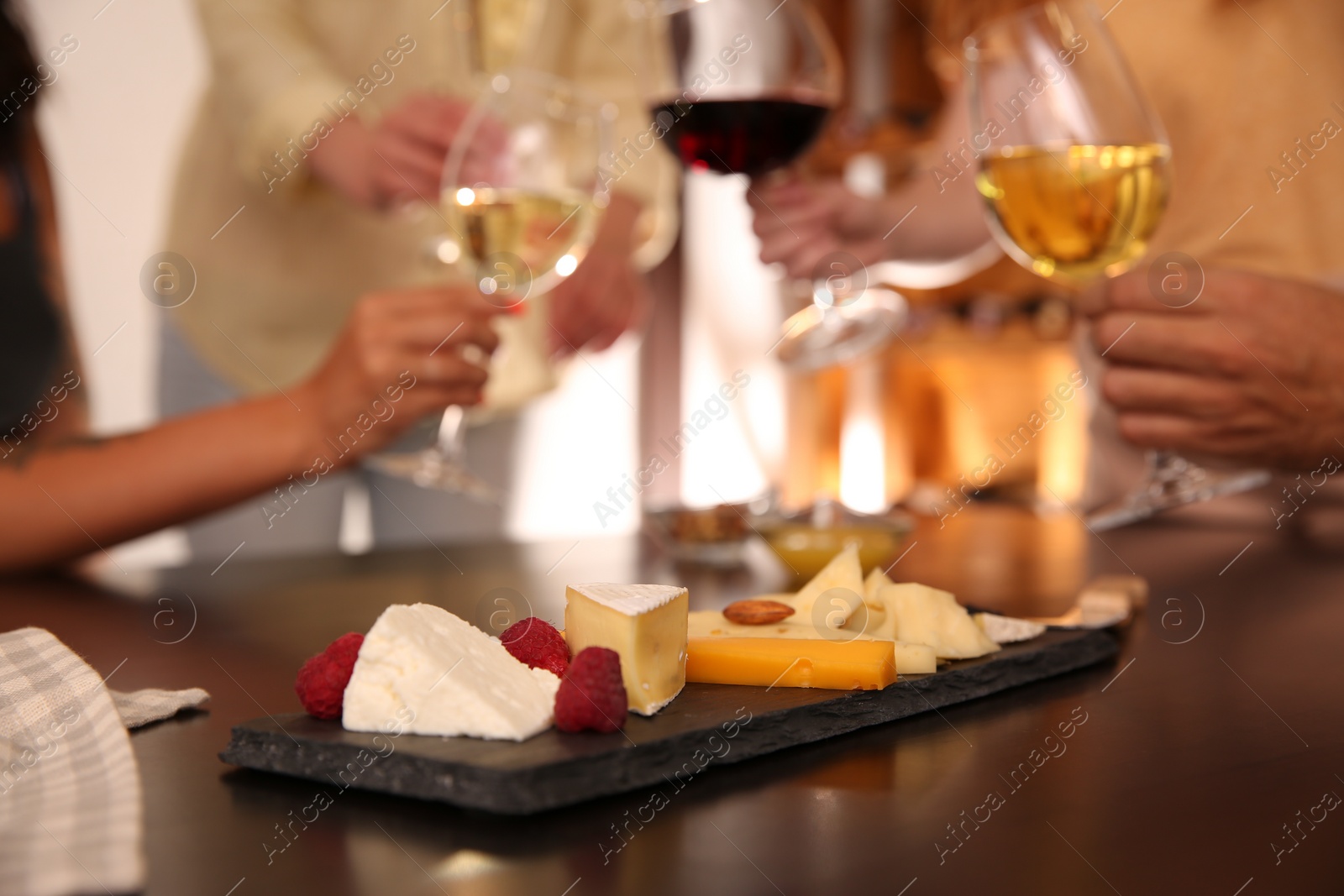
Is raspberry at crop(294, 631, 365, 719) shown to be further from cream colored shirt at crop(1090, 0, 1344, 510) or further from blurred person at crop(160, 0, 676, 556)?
cream colored shirt at crop(1090, 0, 1344, 510)

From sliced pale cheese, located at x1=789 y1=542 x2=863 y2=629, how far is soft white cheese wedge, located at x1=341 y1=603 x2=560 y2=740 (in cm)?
18

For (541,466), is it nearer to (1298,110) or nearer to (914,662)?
(1298,110)

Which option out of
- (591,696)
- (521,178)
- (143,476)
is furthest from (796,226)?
(591,696)

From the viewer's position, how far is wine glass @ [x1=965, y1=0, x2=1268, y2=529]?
0.95 meters

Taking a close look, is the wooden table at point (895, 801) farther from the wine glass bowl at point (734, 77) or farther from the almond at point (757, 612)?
the wine glass bowl at point (734, 77)

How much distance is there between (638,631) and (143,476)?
2.77ft

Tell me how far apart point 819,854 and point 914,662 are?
210mm

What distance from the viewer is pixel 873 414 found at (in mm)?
4176

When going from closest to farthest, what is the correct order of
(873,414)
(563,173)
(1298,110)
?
(563,173) → (1298,110) → (873,414)

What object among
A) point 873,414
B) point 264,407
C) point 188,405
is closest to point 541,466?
point 873,414

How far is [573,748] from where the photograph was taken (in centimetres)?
43

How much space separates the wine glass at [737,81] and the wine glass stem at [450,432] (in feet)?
1.22

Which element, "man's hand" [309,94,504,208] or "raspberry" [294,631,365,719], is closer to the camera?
"raspberry" [294,631,365,719]

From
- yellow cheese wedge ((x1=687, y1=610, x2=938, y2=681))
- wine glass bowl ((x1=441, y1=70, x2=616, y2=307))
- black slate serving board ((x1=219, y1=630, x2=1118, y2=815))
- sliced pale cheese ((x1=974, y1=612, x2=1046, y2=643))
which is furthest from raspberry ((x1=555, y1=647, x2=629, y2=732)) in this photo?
wine glass bowl ((x1=441, y1=70, x2=616, y2=307))
